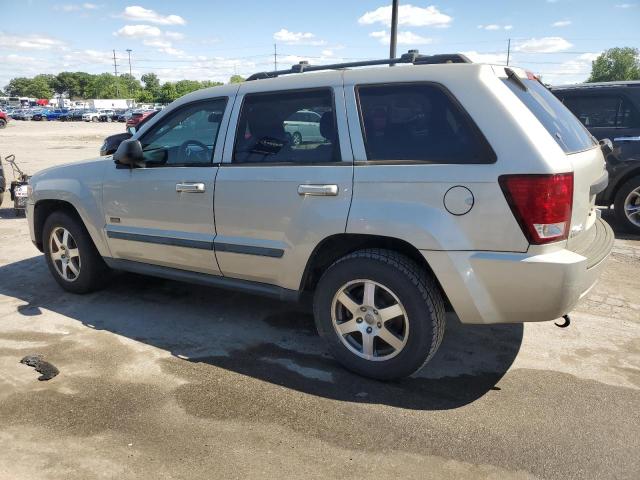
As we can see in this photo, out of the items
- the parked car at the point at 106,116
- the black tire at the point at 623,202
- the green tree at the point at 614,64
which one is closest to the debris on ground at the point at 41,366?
the black tire at the point at 623,202

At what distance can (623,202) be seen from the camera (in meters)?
7.16

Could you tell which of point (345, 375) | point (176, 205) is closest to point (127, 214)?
point (176, 205)

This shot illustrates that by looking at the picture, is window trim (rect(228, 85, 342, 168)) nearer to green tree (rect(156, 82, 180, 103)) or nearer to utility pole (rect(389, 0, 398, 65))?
utility pole (rect(389, 0, 398, 65))

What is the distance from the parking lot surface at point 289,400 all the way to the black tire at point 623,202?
10.1 ft

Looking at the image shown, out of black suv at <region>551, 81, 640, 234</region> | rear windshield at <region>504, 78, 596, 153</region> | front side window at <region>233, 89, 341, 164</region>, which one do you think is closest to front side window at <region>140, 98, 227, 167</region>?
front side window at <region>233, 89, 341, 164</region>

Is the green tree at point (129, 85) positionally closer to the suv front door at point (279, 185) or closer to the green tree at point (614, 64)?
the green tree at point (614, 64)

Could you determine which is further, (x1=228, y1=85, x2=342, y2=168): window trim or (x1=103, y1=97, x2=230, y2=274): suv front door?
(x1=103, y1=97, x2=230, y2=274): suv front door

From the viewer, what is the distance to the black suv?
7.12m

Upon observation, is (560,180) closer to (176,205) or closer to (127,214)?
(176,205)

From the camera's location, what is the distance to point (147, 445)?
8.95 ft

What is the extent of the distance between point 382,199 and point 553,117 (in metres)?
1.21

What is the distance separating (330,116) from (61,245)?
10.0 feet

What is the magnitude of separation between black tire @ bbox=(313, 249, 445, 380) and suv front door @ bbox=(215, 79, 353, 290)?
0.83 feet

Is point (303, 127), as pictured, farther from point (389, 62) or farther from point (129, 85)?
point (129, 85)
